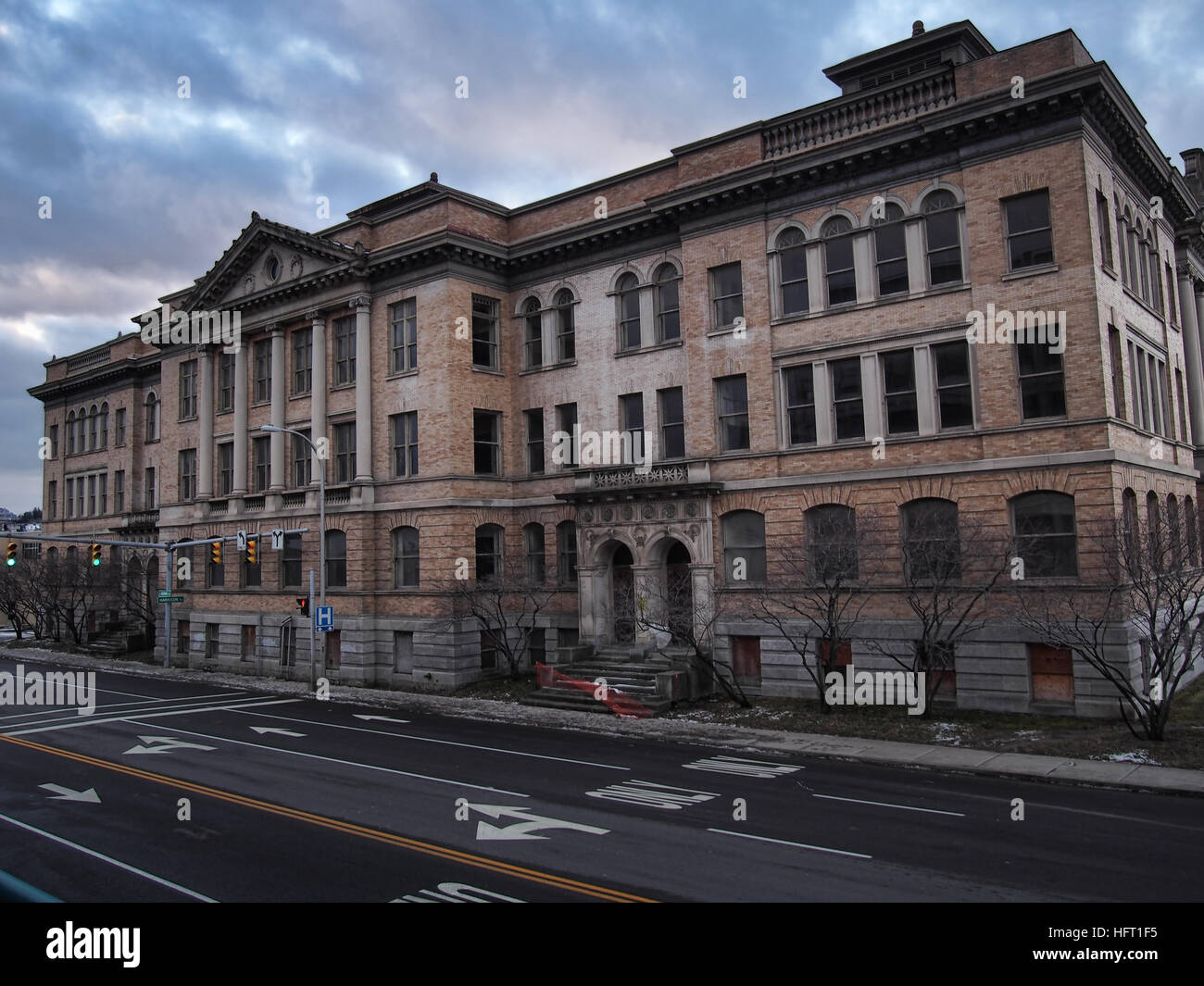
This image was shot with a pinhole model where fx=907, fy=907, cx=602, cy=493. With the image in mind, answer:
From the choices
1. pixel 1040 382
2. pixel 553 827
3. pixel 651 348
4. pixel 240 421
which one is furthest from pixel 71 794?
pixel 240 421

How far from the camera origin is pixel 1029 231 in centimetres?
2438

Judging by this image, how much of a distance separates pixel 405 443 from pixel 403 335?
4.25 metres

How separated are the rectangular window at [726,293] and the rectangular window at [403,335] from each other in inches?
470

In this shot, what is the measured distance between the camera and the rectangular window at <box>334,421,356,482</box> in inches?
1462

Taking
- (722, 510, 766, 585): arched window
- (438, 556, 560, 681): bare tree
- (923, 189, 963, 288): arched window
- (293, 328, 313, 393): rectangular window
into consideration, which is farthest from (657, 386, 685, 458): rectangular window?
(293, 328, 313, 393): rectangular window

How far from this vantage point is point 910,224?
1032 inches

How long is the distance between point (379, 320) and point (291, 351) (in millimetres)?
5850

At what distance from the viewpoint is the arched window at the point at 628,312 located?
107 feet

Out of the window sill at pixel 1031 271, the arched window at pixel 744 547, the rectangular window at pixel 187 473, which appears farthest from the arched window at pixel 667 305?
the rectangular window at pixel 187 473

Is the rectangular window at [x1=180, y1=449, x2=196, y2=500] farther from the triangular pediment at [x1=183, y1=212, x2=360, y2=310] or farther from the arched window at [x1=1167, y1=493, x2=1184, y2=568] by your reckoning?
the arched window at [x1=1167, y1=493, x2=1184, y2=568]

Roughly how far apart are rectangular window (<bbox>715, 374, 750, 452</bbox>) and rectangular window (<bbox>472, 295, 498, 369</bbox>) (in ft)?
32.9

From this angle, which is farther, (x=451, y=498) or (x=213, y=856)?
(x=451, y=498)
